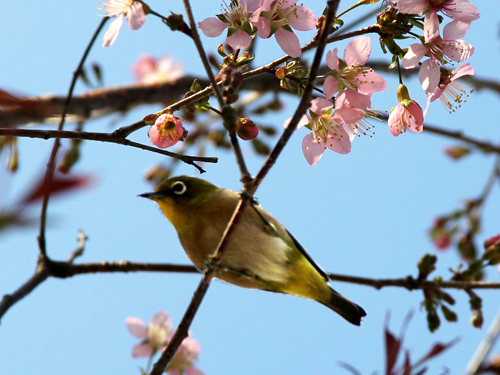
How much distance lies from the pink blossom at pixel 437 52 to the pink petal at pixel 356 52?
7.3 inches

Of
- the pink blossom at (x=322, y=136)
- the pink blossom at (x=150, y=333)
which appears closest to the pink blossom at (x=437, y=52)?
the pink blossom at (x=322, y=136)

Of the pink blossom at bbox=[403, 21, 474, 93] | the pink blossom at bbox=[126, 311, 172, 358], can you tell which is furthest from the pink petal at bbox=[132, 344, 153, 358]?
the pink blossom at bbox=[403, 21, 474, 93]

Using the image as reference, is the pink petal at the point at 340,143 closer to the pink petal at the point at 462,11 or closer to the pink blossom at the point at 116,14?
the pink petal at the point at 462,11

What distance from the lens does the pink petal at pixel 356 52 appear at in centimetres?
222

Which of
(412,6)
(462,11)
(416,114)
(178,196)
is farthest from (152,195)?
(462,11)

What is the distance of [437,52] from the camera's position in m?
2.22

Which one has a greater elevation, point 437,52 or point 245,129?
point 437,52

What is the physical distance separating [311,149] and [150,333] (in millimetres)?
2050

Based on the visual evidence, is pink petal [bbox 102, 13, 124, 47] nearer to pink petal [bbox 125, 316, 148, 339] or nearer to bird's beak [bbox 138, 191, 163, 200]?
bird's beak [bbox 138, 191, 163, 200]

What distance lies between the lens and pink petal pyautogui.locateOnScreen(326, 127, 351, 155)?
245cm

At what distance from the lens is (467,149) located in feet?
17.1

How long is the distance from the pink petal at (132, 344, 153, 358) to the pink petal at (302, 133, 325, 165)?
206cm

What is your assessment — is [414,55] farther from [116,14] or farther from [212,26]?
[116,14]

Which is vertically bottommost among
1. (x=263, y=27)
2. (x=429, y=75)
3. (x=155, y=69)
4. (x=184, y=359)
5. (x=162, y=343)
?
(x=184, y=359)
